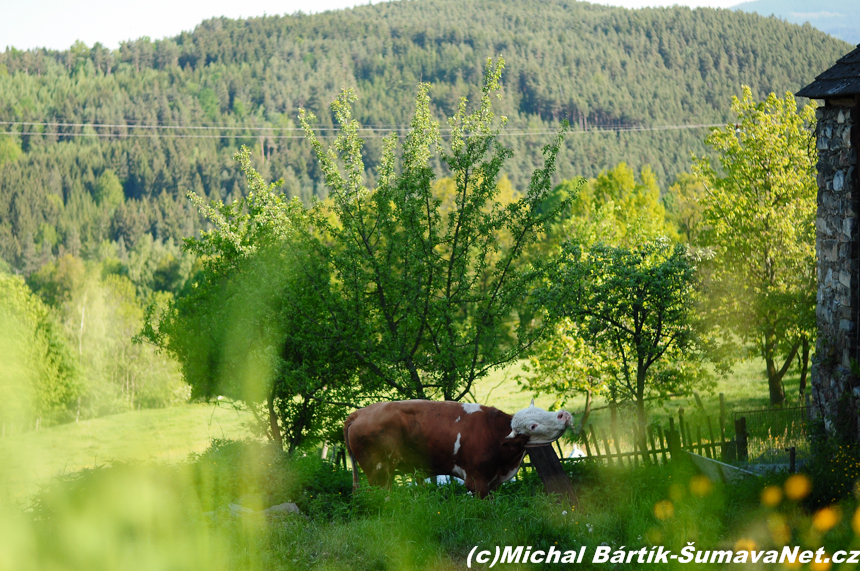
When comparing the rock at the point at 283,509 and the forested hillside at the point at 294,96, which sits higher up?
the forested hillside at the point at 294,96

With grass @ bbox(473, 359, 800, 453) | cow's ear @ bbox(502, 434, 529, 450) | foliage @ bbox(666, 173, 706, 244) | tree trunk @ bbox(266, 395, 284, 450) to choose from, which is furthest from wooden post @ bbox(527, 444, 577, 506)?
foliage @ bbox(666, 173, 706, 244)

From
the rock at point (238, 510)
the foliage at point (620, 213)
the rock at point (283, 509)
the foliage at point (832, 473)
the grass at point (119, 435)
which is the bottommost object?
the grass at point (119, 435)

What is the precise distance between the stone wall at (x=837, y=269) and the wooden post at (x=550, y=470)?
4.01 meters

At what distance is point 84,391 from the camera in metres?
43.4

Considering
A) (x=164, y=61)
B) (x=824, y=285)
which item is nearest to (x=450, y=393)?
(x=824, y=285)

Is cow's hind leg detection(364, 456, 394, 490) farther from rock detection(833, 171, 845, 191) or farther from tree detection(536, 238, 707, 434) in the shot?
rock detection(833, 171, 845, 191)

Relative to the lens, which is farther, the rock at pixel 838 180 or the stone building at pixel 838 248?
the rock at pixel 838 180

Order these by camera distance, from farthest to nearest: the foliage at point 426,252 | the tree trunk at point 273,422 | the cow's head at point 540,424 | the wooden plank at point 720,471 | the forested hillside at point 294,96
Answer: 1. the forested hillside at point 294,96
2. the tree trunk at point 273,422
3. the foliage at point 426,252
4. the wooden plank at point 720,471
5. the cow's head at point 540,424

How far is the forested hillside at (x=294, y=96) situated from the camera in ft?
351

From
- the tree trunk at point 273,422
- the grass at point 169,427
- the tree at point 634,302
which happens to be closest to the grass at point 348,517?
the tree at point 634,302

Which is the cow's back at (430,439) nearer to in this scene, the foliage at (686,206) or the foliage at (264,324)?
the foliage at (264,324)

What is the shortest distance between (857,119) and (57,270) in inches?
2905

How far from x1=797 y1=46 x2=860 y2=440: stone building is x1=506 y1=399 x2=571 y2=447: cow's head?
413 centimetres

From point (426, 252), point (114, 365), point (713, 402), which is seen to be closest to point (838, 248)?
point (426, 252)
